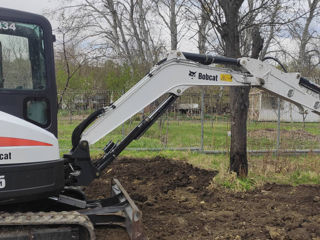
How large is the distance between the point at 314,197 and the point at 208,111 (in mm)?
5757

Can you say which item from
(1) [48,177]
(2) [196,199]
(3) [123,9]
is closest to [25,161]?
(1) [48,177]

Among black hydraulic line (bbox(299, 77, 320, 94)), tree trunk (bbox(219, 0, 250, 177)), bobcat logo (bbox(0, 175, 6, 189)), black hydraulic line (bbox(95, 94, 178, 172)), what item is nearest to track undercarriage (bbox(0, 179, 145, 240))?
bobcat logo (bbox(0, 175, 6, 189))

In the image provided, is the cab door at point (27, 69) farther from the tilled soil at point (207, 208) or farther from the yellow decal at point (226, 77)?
the yellow decal at point (226, 77)

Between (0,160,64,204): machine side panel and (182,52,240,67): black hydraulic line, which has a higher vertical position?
(182,52,240,67): black hydraulic line

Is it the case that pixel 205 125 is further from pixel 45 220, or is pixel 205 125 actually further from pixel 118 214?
pixel 45 220

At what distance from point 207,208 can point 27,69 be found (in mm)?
3582

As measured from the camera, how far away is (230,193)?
6277 millimetres

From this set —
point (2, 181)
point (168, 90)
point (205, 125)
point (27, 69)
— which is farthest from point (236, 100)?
point (2, 181)

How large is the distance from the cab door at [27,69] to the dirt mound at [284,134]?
29.2 feet

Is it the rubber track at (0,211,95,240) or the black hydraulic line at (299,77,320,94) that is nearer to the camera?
the rubber track at (0,211,95,240)

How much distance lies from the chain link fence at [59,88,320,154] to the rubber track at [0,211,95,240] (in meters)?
7.18

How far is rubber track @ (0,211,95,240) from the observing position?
3250mm

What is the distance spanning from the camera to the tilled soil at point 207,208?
4.52 meters

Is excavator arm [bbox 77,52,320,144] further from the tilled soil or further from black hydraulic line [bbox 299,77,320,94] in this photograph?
the tilled soil
